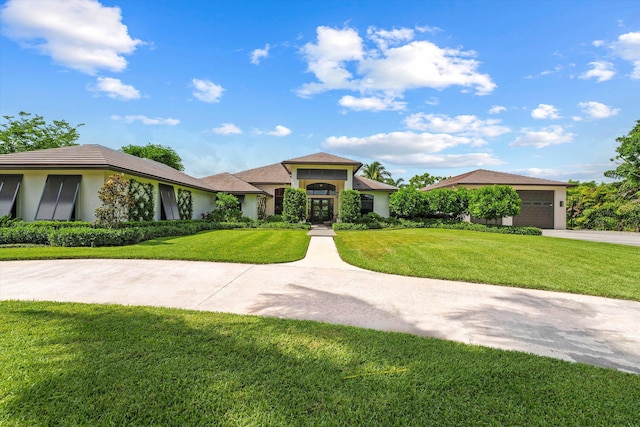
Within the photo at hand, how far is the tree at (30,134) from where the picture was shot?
2728 centimetres

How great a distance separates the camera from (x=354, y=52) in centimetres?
1323

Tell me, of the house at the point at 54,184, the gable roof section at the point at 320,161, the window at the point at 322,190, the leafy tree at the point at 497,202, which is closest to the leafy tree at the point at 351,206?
the gable roof section at the point at 320,161

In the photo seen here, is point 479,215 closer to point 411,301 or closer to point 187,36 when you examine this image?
point 411,301

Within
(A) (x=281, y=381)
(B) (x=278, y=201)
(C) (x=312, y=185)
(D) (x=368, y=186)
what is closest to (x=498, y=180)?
(D) (x=368, y=186)

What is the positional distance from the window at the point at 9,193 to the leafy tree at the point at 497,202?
26.6 meters

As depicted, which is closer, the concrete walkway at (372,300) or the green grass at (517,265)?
the concrete walkway at (372,300)

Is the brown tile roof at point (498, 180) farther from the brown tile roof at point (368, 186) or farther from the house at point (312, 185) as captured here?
the house at point (312, 185)

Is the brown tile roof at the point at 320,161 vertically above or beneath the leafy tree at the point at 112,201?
above

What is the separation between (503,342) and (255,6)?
547 inches

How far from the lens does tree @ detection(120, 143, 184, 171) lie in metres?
40.0

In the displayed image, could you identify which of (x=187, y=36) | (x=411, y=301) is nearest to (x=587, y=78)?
(x=411, y=301)

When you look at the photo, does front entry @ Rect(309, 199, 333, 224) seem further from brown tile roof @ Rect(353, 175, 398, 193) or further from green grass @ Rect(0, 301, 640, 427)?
green grass @ Rect(0, 301, 640, 427)

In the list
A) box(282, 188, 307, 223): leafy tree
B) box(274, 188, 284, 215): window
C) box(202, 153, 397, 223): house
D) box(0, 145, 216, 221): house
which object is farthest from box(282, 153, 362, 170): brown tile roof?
box(0, 145, 216, 221): house

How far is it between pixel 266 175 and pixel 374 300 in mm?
25843
